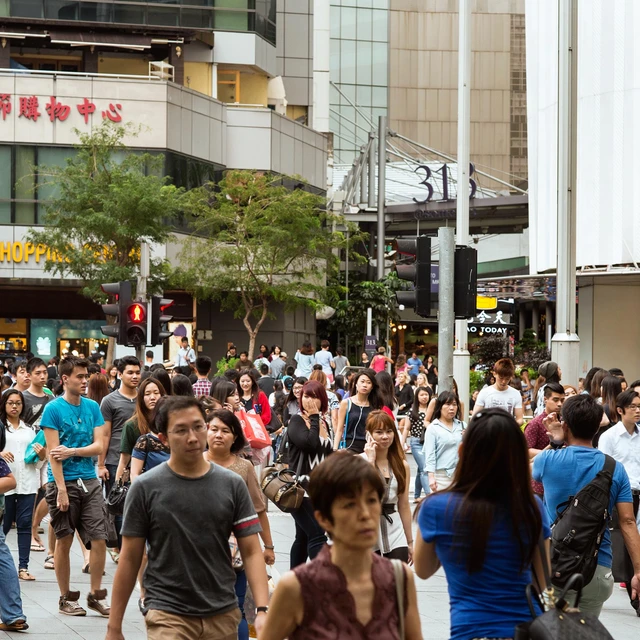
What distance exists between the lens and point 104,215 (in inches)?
1314

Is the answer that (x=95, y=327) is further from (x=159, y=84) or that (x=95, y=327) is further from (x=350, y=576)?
(x=350, y=576)

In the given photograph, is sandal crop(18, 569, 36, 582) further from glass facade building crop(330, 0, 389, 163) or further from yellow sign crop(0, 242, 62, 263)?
glass facade building crop(330, 0, 389, 163)

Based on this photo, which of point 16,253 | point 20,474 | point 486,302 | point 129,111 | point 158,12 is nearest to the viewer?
point 20,474

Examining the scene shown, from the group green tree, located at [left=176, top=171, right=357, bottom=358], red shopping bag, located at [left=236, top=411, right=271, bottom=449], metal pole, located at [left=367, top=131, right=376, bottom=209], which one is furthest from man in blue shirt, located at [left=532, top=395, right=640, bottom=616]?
metal pole, located at [left=367, top=131, right=376, bottom=209]

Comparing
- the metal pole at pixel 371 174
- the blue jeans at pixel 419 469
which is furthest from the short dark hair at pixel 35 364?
the metal pole at pixel 371 174

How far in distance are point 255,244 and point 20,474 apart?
91.3 feet

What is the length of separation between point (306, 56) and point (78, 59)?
11.6 metres

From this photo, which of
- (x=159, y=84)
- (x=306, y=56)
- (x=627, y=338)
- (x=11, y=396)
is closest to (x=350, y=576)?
(x=11, y=396)

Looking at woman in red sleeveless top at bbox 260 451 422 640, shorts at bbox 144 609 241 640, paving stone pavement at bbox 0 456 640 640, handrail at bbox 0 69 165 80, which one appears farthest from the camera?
handrail at bbox 0 69 165 80

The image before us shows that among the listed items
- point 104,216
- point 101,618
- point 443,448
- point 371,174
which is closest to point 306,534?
point 101,618

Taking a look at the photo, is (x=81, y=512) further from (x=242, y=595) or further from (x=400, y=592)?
(x=400, y=592)

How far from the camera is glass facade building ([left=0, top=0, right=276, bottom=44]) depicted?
43.6 metres

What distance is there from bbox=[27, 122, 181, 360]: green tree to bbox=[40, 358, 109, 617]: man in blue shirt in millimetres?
24067

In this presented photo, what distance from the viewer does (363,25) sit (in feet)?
284
